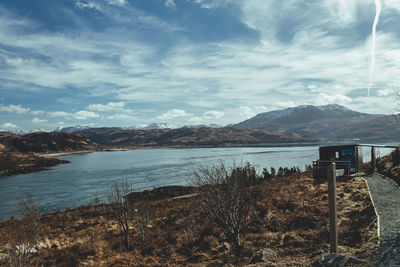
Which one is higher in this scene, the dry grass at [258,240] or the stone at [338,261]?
the stone at [338,261]

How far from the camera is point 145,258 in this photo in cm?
1298

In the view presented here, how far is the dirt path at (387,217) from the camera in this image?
→ 6.97 metres

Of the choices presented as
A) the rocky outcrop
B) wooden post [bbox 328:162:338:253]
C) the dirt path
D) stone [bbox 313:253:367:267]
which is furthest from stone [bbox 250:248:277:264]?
the rocky outcrop

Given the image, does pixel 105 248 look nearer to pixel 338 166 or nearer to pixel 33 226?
pixel 33 226

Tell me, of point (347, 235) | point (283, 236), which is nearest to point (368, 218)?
point (347, 235)

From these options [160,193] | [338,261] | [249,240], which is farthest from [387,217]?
[160,193]

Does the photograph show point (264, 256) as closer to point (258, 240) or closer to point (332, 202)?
point (258, 240)

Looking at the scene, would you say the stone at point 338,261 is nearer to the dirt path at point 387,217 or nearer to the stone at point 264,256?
the dirt path at point 387,217

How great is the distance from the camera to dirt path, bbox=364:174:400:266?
22.9 feet

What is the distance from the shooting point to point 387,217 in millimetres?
10375

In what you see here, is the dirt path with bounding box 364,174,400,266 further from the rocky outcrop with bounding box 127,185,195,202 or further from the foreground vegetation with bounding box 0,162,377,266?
the rocky outcrop with bounding box 127,185,195,202

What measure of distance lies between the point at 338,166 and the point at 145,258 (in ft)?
62.5

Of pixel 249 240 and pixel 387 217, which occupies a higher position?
pixel 387 217

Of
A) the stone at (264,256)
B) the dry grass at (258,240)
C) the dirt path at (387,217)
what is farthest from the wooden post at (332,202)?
the stone at (264,256)
